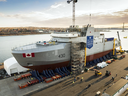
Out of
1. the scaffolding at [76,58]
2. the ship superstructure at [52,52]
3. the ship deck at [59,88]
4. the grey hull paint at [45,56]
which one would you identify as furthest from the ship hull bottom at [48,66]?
the ship deck at [59,88]

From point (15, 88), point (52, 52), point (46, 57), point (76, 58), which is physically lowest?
point (15, 88)

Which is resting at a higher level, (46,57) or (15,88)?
(46,57)

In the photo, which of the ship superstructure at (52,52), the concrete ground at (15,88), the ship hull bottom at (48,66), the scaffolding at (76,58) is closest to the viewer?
the concrete ground at (15,88)

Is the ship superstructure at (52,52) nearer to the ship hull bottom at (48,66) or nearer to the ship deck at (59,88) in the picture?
the ship hull bottom at (48,66)

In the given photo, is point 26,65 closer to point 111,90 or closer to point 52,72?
point 52,72

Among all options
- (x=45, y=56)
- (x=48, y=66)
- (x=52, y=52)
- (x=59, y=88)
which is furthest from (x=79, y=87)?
(x=45, y=56)

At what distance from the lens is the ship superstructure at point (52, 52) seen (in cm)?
1577

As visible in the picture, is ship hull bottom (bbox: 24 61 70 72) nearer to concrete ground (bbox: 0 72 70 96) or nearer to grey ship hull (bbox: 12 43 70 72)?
grey ship hull (bbox: 12 43 70 72)

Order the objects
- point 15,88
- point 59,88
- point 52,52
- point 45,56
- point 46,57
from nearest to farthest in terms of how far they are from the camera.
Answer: point 59,88
point 15,88
point 45,56
point 46,57
point 52,52

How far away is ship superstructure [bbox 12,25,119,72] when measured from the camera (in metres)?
15.8

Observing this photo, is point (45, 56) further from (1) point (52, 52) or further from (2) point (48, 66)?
(2) point (48, 66)

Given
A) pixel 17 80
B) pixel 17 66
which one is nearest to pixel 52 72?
pixel 17 80

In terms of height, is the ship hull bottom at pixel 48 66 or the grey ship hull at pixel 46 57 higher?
the grey ship hull at pixel 46 57

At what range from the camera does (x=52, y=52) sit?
16.9 m
